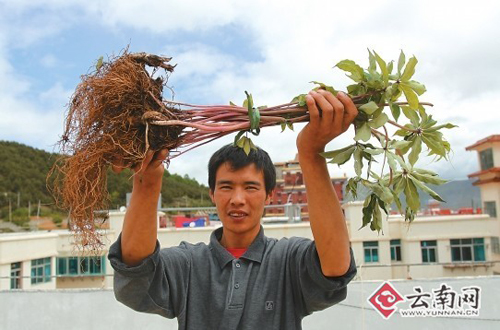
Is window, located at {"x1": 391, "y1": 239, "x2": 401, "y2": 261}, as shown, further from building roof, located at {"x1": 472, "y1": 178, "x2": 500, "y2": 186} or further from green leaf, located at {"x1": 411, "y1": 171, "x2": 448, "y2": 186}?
green leaf, located at {"x1": 411, "y1": 171, "x2": 448, "y2": 186}

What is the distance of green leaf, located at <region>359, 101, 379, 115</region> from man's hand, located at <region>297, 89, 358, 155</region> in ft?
0.09

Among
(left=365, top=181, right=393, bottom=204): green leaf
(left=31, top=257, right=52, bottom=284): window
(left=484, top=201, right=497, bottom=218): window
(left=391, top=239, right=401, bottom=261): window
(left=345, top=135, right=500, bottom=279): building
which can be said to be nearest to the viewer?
(left=365, top=181, right=393, bottom=204): green leaf

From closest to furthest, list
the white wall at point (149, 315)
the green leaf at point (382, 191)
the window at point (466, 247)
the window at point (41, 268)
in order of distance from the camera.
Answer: the green leaf at point (382, 191) < the white wall at point (149, 315) < the window at point (41, 268) < the window at point (466, 247)

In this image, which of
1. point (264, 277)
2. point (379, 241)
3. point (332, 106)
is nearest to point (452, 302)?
point (264, 277)

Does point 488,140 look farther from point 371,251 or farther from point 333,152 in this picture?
point 333,152

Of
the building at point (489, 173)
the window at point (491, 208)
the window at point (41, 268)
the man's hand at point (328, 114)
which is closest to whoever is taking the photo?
the man's hand at point (328, 114)

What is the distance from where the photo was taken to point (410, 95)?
142cm

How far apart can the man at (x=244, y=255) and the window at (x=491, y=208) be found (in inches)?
969

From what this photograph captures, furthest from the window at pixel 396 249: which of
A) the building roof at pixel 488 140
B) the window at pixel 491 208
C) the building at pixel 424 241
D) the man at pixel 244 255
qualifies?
the man at pixel 244 255

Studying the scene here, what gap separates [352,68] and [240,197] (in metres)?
0.64

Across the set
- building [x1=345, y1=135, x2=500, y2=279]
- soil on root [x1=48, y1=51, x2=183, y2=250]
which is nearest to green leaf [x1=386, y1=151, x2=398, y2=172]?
soil on root [x1=48, y1=51, x2=183, y2=250]

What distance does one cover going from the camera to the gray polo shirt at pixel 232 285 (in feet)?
5.17

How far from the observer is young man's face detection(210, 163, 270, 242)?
176 centimetres

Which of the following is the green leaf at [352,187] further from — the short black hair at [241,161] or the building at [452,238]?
the building at [452,238]
